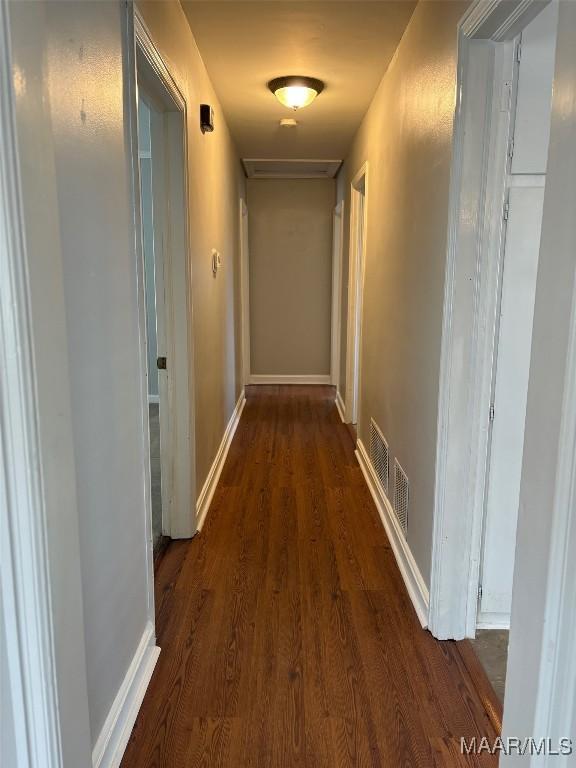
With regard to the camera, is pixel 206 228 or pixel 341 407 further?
pixel 341 407

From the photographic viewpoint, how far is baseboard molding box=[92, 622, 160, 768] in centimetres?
151

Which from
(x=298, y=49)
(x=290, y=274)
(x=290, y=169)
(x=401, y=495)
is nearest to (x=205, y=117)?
(x=298, y=49)

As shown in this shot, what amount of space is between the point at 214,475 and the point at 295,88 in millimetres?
2370

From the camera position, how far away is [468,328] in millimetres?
1946

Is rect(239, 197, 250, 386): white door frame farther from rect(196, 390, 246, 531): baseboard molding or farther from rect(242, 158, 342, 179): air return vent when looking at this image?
rect(196, 390, 246, 531): baseboard molding

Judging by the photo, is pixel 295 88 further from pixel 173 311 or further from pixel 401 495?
pixel 401 495

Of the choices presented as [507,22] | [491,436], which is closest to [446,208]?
[507,22]

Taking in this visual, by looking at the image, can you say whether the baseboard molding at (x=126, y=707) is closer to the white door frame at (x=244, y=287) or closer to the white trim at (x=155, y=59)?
the white trim at (x=155, y=59)

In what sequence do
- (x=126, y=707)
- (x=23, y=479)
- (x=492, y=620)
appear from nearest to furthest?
(x=23, y=479) < (x=126, y=707) < (x=492, y=620)

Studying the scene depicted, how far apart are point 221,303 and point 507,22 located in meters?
2.83

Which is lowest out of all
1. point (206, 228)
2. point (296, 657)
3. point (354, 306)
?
point (296, 657)

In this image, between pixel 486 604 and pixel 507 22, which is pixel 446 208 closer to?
pixel 507 22

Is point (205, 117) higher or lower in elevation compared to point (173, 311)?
higher

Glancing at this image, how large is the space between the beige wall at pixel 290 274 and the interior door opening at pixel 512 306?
198 inches
